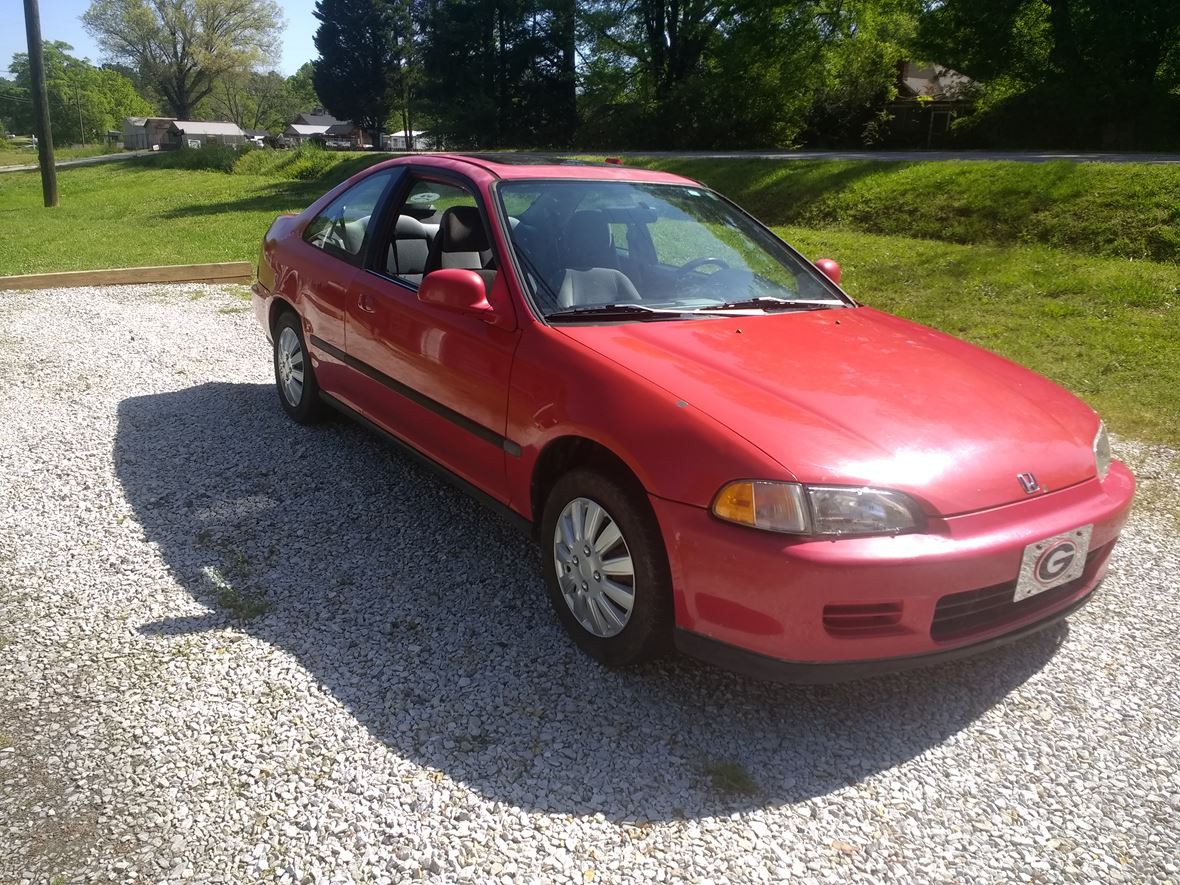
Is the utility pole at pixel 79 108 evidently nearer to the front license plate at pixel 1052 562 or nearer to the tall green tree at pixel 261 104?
the tall green tree at pixel 261 104

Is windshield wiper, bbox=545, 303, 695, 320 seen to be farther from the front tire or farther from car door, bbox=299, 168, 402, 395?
car door, bbox=299, 168, 402, 395

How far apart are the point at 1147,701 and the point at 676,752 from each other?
5.46ft

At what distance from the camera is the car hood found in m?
2.66

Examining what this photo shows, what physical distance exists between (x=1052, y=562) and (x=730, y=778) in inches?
46.6

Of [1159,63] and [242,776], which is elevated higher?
[1159,63]

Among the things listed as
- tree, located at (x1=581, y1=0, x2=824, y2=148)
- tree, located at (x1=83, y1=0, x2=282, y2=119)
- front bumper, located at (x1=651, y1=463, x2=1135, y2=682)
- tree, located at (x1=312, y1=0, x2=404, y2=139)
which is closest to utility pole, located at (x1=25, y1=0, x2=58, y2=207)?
tree, located at (x1=581, y1=0, x2=824, y2=148)

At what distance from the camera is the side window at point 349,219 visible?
4809mm

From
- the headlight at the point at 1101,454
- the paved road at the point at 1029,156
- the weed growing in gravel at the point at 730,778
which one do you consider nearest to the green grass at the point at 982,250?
the paved road at the point at 1029,156

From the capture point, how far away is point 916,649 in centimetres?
264

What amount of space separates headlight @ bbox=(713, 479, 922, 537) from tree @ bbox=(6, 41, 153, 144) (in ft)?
408

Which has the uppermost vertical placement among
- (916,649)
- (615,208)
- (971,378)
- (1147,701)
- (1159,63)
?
(1159,63)

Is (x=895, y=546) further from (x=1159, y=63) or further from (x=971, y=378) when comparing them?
(x=1159, y=63)

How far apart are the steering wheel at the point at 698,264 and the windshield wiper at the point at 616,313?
0.40 m

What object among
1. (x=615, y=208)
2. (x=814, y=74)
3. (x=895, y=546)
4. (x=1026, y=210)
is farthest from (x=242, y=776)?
(x=814, y=74)
